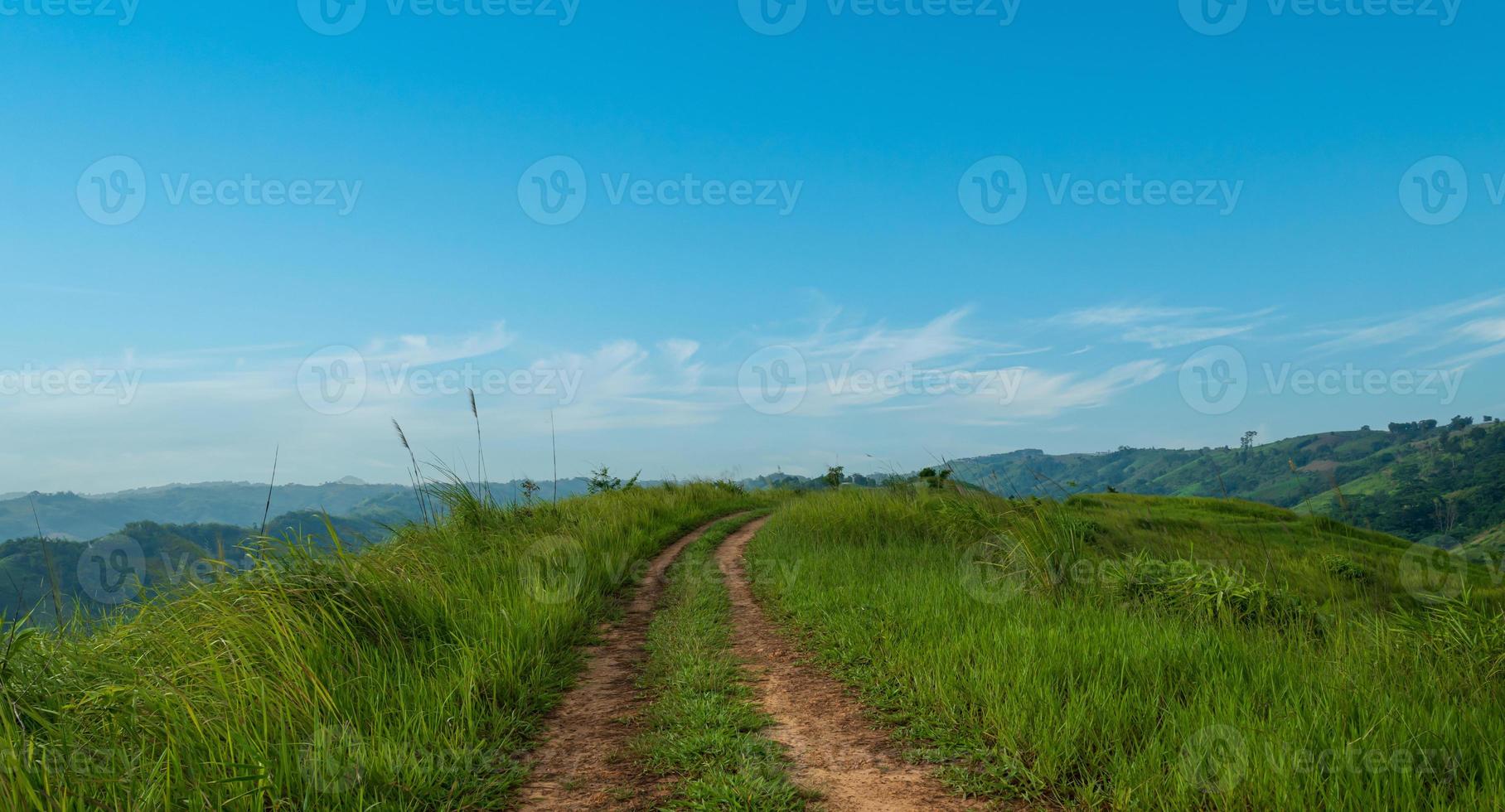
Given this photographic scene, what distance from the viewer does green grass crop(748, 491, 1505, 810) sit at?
3725 millimetres

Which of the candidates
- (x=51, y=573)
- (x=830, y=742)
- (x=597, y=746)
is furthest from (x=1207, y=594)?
(x=51, y=573)

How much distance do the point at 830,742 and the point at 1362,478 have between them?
20.9 metres

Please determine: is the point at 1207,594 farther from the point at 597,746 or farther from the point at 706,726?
the point at 597,746

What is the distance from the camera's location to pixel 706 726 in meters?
5.41

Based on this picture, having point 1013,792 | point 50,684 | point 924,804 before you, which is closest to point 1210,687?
point 1013,792

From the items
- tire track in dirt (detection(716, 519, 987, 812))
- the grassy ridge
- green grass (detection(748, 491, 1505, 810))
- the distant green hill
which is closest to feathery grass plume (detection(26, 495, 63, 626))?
the grassy ridge

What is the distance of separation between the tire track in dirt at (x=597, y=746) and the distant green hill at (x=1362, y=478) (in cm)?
526

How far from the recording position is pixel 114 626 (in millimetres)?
6051

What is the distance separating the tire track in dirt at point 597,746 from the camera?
4449 millimetres

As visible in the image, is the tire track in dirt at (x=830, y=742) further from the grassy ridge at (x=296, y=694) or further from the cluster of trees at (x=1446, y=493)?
the cluster of trees at (x=1446, y=493)

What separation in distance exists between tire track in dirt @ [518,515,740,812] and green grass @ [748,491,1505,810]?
187 cm

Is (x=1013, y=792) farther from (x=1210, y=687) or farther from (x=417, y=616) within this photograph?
(x=417, y=616)

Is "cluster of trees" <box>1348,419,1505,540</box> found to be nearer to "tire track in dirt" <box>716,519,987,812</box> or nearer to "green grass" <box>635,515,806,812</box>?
"tire track in dirt" <box>716,519,987,812</box>

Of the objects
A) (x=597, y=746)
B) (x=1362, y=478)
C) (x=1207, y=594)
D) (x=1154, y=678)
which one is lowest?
(x=597, y=746)
